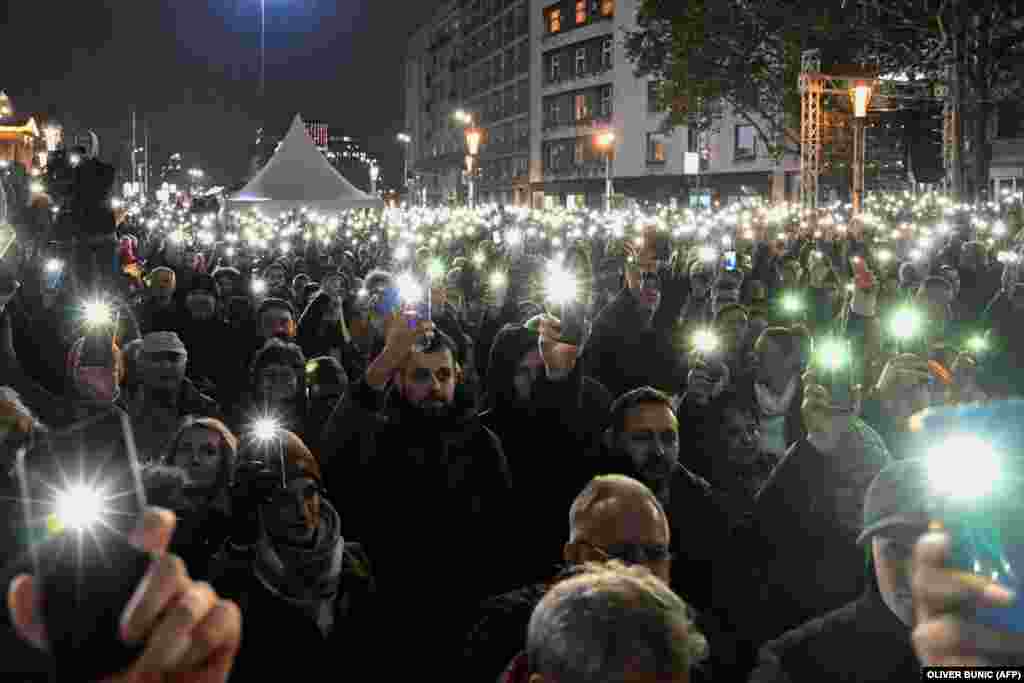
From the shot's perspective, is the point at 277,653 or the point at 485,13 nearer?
the point at 277,653

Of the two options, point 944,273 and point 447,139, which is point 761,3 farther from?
point 447,139

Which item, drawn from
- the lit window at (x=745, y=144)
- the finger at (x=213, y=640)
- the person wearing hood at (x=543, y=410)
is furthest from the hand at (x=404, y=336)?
the lit window at (x=745, y=144)

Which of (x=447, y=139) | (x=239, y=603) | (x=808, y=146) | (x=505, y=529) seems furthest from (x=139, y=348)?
(x=447, y=139)

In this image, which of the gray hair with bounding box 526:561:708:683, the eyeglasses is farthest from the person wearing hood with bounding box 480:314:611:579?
the gray hair with bounding box 526:561:708:683

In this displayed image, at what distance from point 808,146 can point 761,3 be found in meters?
11.1

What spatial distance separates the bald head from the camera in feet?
11.4

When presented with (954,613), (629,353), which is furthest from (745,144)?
(954,613)

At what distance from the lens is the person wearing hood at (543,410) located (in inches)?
219

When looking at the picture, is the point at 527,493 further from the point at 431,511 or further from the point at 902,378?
the point at 902,378

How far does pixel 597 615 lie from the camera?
2.43m

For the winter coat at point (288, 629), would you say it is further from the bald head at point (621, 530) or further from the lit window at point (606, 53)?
the lit window at point (606, 53)

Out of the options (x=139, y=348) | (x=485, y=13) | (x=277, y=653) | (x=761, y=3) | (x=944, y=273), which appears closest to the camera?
(x=277, y=653)

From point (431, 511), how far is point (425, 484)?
11 cm

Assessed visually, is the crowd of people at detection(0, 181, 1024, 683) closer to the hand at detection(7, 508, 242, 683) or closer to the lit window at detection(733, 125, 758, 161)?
the hand at detection(7, 508, 242, 683)
